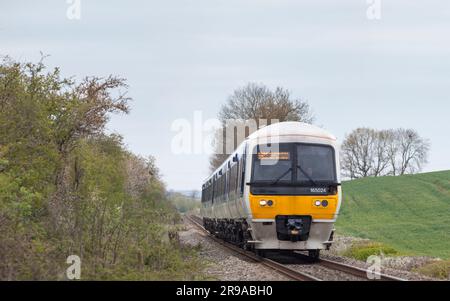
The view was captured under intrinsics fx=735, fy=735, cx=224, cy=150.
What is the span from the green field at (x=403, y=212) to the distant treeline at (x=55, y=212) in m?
13.9

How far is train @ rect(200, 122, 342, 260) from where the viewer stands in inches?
A: 687

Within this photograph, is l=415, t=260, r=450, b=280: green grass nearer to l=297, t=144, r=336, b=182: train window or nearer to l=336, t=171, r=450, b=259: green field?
l=297, t=144, r=336, b=182: train window

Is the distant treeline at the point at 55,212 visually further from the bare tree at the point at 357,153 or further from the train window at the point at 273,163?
the bare tree at the point at 357,153

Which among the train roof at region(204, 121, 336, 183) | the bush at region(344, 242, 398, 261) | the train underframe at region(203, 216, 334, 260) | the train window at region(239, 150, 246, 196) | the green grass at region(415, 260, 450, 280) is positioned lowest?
the green grass at region(415, 260, 450, 280)

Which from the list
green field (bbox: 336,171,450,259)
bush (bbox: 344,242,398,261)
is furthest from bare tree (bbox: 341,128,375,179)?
bush (bbox: 344,242,398,261)

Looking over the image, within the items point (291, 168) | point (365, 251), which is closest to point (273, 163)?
point (291, 168)

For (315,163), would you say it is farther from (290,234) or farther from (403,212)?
(403,212)

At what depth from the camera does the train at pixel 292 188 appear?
57.2 ft

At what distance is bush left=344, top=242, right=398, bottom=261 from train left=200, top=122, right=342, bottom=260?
414 cm

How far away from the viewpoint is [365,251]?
2198 cm

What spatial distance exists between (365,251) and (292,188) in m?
5.60
